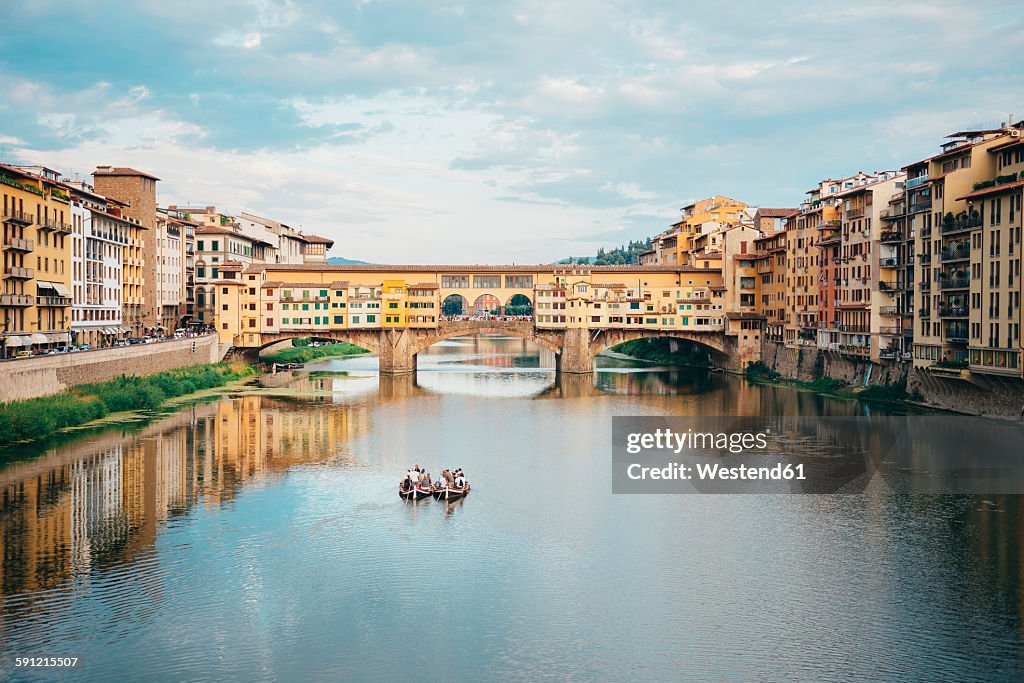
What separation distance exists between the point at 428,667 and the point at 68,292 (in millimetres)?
41319

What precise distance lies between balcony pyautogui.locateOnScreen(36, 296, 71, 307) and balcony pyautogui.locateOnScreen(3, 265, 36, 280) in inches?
57.0

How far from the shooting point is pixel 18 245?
4606 centimetres

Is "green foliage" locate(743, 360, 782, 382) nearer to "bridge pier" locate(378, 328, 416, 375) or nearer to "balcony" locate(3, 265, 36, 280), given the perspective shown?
"bridge pier" locate(378, 328, 416, 375)

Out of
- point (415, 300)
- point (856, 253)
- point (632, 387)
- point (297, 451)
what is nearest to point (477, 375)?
point (415, 300)

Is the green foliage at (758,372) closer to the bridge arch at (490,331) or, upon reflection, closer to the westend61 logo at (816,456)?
the bridge arch at (490,331)

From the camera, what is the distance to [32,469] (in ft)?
107

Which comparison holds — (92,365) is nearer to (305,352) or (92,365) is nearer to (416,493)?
(416,493)

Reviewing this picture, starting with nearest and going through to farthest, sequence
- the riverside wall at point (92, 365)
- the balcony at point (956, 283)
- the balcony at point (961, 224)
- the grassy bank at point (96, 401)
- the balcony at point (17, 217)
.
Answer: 1. the grassy bank at point (96, 401)
2. the riverside wall at point (92, 365)
3. the balcony at point (961, 224)
4. the balcony at point (956, 283)
5. the balcony at point (17, 217)

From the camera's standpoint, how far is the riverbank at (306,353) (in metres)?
78.4

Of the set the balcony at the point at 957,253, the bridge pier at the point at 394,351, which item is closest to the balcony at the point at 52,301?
the bridge pier at the point at 394,351

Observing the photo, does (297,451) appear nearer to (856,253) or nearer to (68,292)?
(68,292)

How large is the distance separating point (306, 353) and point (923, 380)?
51.7 m

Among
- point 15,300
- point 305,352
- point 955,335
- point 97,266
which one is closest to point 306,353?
point 305,352

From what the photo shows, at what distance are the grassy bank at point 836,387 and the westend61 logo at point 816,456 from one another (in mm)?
4958
